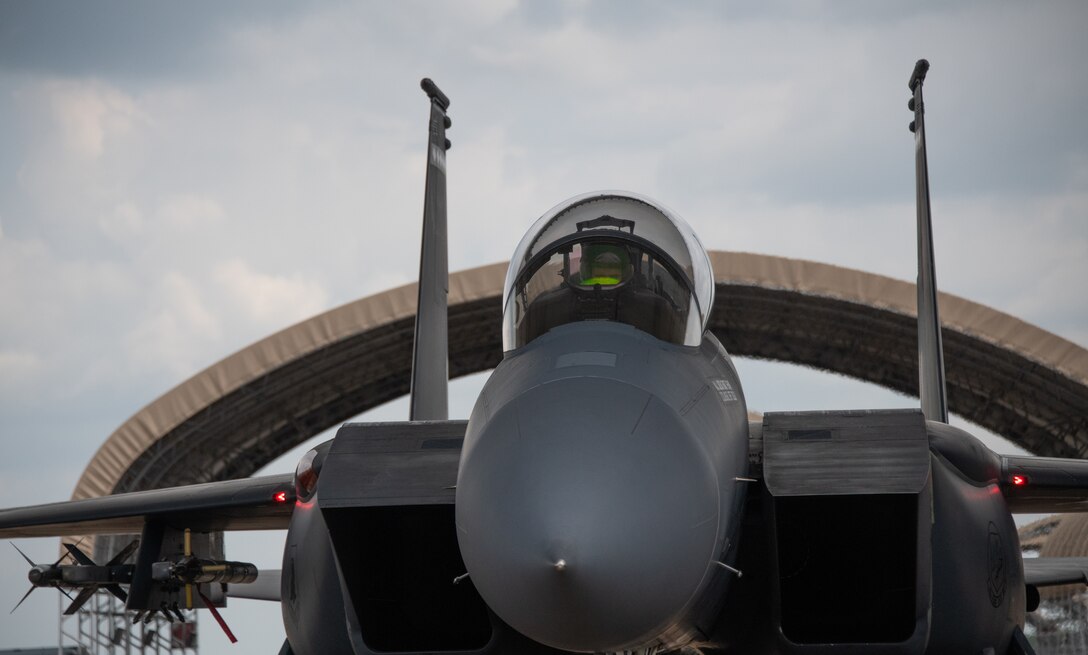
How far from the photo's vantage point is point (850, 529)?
4965 millimetres

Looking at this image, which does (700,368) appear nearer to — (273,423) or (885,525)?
(885,525)

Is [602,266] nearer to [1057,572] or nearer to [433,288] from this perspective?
[433,288]

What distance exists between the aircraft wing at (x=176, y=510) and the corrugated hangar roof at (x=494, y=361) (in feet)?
33.7

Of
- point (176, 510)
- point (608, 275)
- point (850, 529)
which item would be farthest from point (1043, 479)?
point (176, 510)

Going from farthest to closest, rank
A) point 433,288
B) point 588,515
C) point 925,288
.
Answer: point 925,288 → point 433,288 → point 588,515

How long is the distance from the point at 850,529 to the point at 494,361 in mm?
17224

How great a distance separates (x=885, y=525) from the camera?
493 cm

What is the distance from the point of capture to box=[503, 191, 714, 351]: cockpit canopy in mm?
4887

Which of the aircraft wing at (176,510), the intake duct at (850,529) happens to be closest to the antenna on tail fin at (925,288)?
the intake duct at (850,529)

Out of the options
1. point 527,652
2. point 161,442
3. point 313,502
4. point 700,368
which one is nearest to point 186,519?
point 313,502

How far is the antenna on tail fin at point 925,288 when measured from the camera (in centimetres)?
870

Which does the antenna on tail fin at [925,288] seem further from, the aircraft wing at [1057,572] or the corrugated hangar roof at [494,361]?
the corrugated hangar roof at [494,361]

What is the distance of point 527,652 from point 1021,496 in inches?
128

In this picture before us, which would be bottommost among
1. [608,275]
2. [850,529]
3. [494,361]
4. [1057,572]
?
[850,529]
